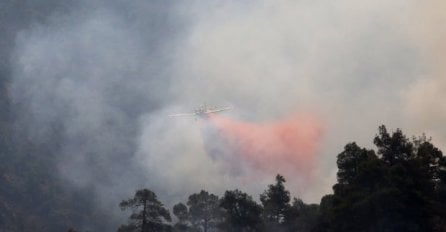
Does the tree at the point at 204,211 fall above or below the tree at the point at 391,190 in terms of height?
above

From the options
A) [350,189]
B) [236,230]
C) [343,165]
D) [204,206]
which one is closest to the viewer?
[350,189]

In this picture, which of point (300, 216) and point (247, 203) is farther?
point (300, 216)

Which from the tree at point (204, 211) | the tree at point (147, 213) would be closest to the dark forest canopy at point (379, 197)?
the tree at point (147, 213)

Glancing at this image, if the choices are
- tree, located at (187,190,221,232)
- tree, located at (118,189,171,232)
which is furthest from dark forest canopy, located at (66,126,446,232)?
tree, located at (187,190,221,232)

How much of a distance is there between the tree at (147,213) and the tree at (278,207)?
33438 mm

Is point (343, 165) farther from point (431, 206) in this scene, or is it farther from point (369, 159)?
point (431, 206)

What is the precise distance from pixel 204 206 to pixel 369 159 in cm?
4702

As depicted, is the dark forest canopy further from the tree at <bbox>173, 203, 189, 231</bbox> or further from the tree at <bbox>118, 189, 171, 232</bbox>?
the tree at <bbox>173, 203, 189, 231</bbox>

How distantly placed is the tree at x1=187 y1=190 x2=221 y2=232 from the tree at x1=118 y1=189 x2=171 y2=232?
22.8m

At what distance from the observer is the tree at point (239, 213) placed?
9975 cm

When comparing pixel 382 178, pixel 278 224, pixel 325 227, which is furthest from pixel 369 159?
pixel 278 224

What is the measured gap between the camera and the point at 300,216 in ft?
393

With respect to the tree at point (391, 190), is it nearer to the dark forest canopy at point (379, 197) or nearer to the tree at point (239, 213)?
the dark forest canopy at point (379, 197)

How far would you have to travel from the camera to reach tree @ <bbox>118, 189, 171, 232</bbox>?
88562mm
